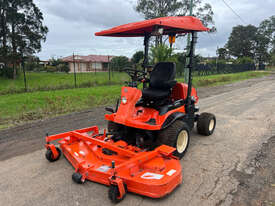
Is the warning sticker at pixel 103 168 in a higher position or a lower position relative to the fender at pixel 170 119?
lower

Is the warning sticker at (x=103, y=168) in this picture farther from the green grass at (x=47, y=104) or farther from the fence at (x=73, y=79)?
the fence at (x=73, y=79)

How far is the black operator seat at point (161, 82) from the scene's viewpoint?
3.86 m

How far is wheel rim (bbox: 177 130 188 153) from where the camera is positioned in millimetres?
3733

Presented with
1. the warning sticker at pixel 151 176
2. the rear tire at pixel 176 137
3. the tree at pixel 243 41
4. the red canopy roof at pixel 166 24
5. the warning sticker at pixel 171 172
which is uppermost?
the tree at pixel 243 41

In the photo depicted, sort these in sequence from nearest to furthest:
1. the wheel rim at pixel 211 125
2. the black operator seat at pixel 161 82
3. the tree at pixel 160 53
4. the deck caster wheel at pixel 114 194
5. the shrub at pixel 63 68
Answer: the deck caster wheel at pixel 114 194 → the black operator seat at pixel 161 82 → the wheel rim at pixel 211 125 → the tree at pixel 160 53 → the shrub at pixel 63 68

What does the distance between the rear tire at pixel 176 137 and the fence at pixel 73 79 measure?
8.76 m

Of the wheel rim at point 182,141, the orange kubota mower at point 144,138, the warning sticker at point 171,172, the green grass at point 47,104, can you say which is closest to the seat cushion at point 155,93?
the orange kubota mower at point 144,138

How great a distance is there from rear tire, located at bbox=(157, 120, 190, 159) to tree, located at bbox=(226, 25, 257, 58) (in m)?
69.2

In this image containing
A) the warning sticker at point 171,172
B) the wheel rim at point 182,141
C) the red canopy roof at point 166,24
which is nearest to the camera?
the warning sticker at point 171,172

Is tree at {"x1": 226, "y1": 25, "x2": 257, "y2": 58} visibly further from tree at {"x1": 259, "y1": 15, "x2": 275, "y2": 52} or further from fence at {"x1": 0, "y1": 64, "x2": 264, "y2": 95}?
fence at {"x1": 0, "y1": 64, "x2": 264, "y2": 95}

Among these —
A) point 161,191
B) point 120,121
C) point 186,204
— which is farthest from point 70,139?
point 186,204

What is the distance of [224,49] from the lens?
66.1 metres

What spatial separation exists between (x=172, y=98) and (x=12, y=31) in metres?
19.0

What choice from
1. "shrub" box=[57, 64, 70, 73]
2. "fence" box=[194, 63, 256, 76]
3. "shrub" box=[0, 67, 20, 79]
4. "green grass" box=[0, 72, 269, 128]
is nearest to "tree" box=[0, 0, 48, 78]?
"shrub" box=[0, 67, 20, 79]
